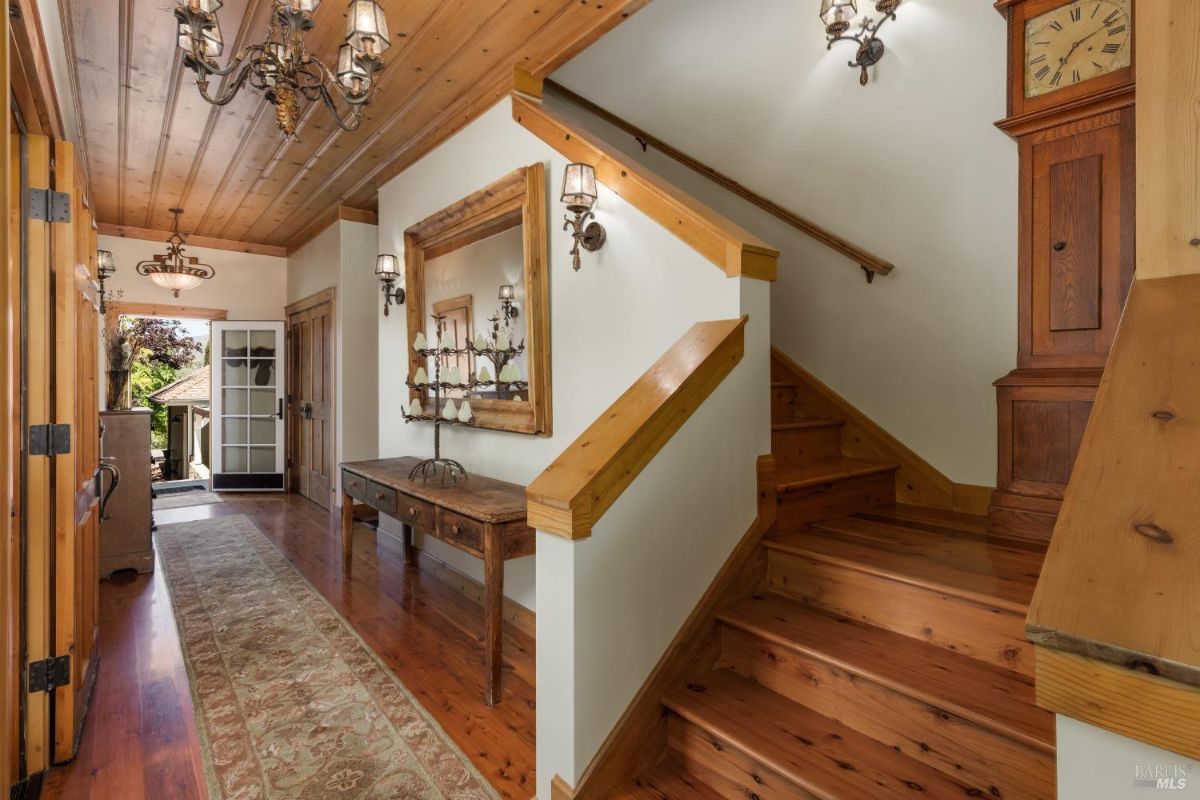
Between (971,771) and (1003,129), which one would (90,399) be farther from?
Result: (1003,129)

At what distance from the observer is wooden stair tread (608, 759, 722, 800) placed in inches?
63.7

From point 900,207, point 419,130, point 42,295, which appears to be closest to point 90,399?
→ point 42,295

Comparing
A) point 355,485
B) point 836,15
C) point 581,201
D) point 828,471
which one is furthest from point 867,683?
point 355,485

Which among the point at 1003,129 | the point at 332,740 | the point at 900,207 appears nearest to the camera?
the point at 332,740

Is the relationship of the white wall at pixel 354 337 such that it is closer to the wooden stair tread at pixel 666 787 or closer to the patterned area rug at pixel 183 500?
the patterned area rug at pixel 183 500

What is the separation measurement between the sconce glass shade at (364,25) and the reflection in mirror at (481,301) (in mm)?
1245

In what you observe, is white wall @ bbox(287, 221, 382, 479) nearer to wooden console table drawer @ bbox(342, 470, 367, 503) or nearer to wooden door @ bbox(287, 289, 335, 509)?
wooden door @ bbox(287, 289, 335, 509)

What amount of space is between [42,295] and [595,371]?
1.91m

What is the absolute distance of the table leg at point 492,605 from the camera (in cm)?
226

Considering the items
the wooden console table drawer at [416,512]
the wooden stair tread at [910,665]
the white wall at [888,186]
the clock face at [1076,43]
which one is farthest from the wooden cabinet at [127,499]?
the clock face at [1076,43]

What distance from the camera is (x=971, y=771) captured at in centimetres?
138

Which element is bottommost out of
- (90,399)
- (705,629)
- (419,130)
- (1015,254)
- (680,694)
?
(680,694)

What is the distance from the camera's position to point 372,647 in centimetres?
277

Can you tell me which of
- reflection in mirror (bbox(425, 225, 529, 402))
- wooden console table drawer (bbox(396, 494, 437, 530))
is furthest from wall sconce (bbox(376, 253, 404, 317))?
wooden console table drawer (bbox(396, 494, 437, 530))
